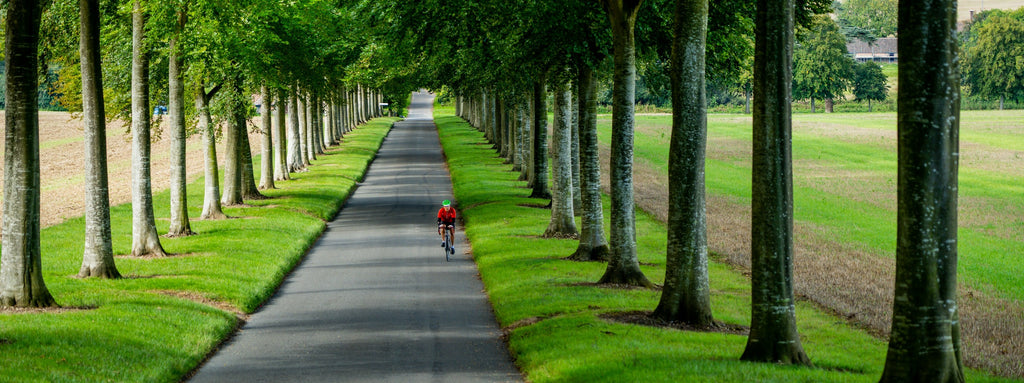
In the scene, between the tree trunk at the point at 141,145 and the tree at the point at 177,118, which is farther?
the tree at the point at 177,118

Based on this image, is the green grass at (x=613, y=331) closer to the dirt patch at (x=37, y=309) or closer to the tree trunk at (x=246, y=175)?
the dirt patch at (x=37, y=309)

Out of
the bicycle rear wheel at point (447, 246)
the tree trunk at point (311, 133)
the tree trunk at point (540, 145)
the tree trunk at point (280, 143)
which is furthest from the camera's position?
the tree trunk at point (311, 133)

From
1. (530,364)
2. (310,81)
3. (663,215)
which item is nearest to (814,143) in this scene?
(663,215)

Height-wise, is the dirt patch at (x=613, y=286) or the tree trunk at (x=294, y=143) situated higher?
the tree trunk at (x=294, y=143)

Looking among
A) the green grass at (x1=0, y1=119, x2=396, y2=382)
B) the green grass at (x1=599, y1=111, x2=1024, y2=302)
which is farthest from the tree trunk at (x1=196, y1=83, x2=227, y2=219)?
the green grass at (x1=599, y1=111, x2=1024, y2=302)

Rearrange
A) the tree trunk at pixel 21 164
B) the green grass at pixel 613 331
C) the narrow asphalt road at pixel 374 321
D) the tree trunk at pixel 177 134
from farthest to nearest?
the tree trunk at pixel 177 134 → the tree trunk at pixel 21 164 → the narrow asphalt road at pixel 374 321 → the green grass at pixel 613 331

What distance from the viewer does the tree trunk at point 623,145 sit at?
19.5 meters

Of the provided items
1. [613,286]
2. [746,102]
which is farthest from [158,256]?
[746,102]

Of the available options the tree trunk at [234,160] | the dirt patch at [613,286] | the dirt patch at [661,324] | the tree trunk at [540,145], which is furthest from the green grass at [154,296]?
the tree trunk at [540,145]

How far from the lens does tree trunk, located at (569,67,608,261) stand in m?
22.9

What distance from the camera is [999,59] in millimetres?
127812

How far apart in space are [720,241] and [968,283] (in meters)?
7.17

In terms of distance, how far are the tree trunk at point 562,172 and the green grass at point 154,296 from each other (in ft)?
22.8

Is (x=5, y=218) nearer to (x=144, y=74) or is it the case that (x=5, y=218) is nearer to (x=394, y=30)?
(x=144, y=74)
